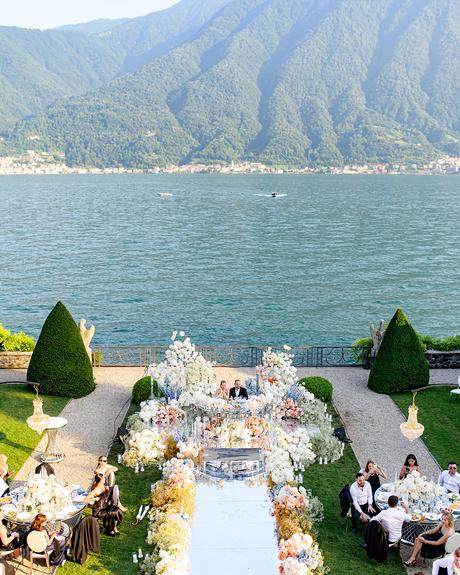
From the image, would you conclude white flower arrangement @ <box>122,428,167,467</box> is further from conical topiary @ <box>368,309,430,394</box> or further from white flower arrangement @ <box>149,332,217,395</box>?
conical topiary @ <box>368,309,430,394</box>

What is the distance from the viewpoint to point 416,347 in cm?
2400

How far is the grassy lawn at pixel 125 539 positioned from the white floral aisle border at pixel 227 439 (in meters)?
0.36

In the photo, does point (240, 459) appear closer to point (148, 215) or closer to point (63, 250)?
point (63, 250)

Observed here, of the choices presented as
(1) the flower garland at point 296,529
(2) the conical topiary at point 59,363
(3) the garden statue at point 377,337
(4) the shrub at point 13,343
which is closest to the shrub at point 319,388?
(3) the garden statue at point 377,337

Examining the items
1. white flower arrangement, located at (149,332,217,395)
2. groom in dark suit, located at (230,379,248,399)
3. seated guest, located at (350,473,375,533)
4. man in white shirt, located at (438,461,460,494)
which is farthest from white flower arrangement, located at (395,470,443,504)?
white flower arrangement, located at (149,332,217,395)

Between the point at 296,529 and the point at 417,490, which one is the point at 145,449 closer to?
the point at 296,529

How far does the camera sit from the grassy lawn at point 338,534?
13.8m

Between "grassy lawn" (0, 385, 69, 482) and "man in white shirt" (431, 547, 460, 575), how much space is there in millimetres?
10542

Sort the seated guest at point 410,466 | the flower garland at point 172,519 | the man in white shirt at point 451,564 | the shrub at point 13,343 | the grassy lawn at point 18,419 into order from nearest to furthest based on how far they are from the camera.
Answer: the man in white shirt at point 451,564 < the flower garland at point 172,519 < the seated guest at point 410,466 < the grassy lawn at point 18,419 < the shrub at point 13,343

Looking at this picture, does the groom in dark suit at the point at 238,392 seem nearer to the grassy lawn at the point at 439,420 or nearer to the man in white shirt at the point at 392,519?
the grassy lawn at the point at 439,420

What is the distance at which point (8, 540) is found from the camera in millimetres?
13469

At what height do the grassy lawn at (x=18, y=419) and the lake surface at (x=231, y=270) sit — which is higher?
the grassy lawn at (x=18, y=419)

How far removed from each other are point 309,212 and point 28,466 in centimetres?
10976

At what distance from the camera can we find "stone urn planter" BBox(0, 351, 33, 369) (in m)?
26.1
